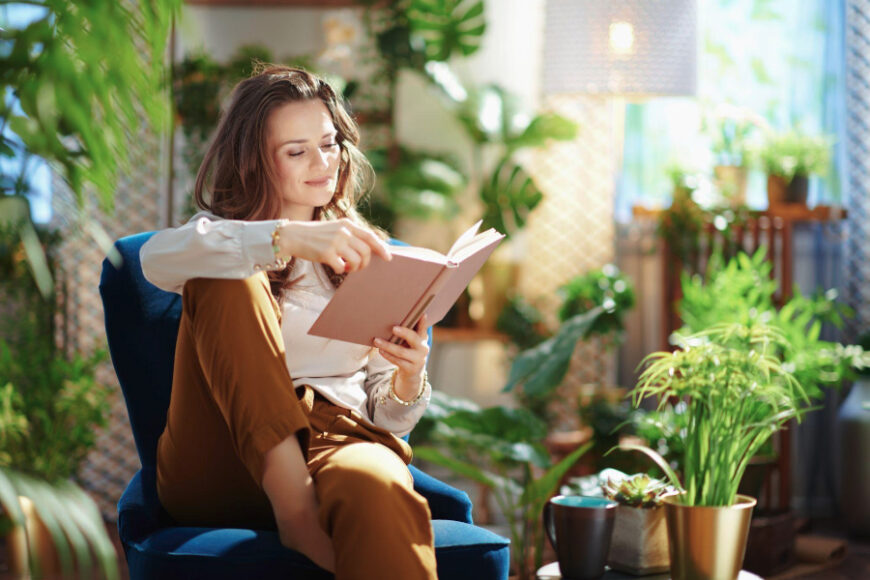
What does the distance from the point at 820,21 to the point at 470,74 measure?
1.38 metres

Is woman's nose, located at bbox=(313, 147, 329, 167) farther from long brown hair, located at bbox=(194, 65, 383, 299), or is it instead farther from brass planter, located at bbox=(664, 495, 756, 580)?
brass planter, located at bbox=(664, 495, 756, 580)

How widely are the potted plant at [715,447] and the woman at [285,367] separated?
1.68 feet

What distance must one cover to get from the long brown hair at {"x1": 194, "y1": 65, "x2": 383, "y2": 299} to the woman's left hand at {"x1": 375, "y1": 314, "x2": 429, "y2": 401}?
0.25 m

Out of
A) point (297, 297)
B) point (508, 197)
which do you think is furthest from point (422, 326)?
point (508, 197)

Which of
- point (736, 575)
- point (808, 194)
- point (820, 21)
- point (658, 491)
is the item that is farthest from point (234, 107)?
point (820, 21)

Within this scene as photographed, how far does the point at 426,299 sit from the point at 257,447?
1.21ft

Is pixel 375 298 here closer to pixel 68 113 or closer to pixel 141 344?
pixel 141 344

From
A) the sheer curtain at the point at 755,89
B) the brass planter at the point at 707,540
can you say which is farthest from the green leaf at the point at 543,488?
the sheer curtain at the point at 755,89

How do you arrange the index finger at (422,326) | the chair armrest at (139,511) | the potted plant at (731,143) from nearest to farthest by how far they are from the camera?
the chair armrest at (139,511)
the index finger at (422,326)
the potted plant at (731,143)

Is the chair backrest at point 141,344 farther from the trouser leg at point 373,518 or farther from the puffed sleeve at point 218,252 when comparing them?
the trouser leg at point 373,518

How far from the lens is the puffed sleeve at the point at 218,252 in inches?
58.3

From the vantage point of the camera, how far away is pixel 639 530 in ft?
6.09

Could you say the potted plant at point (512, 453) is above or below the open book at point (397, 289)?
below

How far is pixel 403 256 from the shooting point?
148cm
